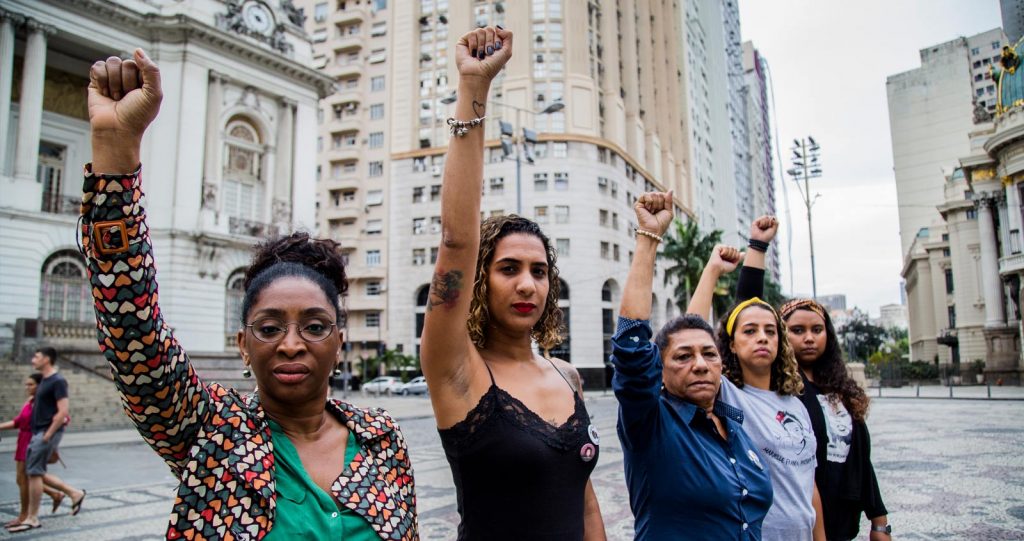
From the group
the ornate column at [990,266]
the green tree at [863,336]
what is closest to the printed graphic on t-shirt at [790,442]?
the ornate column at [990,266]

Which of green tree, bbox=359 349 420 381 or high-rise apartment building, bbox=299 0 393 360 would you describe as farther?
high-rise apartment building, bbox=299 0 393 360

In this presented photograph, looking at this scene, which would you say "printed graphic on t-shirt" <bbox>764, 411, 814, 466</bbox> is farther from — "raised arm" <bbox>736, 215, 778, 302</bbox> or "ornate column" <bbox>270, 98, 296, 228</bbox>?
"ornate column" <bbox>270, 98, 296, 228</bbox>

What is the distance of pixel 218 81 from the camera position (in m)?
29.5

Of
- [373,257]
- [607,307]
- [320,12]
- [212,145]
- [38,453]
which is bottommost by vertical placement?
[38,453]

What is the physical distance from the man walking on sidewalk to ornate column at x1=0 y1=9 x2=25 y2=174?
21.1m

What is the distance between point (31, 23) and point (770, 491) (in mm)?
30881

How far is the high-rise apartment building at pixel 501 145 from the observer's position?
5069 cm

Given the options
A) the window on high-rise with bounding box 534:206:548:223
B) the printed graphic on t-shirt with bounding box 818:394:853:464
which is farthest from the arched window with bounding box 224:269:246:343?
the printed graphic on t-shirt with bounding box 818:394:853:464

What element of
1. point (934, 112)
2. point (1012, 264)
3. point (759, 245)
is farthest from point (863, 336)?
point (759, 245)

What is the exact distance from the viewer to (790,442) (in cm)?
327

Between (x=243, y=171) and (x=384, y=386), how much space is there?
21234mm

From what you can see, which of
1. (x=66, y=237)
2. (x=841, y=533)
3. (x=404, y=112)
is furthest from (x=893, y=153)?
(x=841, y=533)

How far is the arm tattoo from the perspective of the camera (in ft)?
6.81

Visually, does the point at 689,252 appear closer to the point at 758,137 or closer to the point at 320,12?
the point at 320,12
